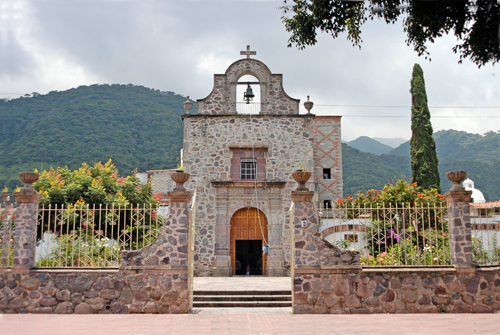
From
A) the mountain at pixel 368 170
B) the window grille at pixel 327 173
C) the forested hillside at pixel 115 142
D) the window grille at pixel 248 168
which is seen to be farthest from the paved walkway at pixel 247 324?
the mountain at pixel 368 170

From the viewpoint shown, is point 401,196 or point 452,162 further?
point 452,162

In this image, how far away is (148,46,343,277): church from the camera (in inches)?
601

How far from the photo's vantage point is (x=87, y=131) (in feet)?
143

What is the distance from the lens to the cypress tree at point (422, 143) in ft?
Result: 66.9

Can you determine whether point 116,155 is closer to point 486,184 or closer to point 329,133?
point 329,133

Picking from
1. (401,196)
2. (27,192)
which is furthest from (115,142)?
(27,192)

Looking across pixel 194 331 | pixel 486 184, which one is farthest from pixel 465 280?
pixel 486 184

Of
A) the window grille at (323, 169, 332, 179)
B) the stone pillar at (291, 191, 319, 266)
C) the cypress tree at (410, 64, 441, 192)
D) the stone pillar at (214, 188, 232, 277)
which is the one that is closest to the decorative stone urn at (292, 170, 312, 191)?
the stone pillar at (291, 191, 319, 266)

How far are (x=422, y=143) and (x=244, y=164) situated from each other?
32.4 feet

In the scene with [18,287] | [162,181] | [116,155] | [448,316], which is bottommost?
[448,316]

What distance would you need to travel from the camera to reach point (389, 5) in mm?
8398

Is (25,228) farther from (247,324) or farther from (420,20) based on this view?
(420,20)

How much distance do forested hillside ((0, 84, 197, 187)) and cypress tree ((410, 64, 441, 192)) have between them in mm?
24436

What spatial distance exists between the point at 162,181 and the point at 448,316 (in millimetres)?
28016
